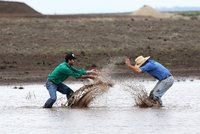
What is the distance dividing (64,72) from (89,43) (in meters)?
14.0

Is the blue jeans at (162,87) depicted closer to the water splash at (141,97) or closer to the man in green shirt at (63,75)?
the water splash at (141,97)

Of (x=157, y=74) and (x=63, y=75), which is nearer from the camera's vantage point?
(x=157, y=74)

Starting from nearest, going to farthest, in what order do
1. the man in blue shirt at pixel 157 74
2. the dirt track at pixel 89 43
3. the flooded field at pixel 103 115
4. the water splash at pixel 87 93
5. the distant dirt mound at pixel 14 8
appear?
the flooded field at pixel 103 115 → the man in blue shirt at pixel 157 74 → the water splash at pixel 87 93 → the dirt track at pixel 89 43 → the distant dirt mound at pixel 14 8

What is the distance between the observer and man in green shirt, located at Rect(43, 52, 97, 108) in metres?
20.3

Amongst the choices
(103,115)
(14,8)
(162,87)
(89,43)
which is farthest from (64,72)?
(14,8)

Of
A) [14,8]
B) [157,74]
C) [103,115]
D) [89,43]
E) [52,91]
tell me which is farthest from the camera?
[14,8]

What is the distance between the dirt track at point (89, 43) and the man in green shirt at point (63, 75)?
707cm

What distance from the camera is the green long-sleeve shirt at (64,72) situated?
20312 millimetres

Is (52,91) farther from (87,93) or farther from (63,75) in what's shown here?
(87,93)

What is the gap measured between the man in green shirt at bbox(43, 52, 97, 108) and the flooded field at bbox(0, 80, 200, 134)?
0.35m

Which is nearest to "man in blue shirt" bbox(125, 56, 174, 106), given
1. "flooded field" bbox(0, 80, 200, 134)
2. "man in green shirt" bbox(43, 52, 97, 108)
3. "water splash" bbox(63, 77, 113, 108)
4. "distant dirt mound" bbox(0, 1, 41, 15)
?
"flooded field" bbox(0, 80, 200, 134)

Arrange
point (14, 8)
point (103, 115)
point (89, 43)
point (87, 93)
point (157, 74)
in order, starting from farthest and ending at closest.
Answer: point (14, 8), point (89, 43), point (87, 93), point (157, 74), point (103, 115)

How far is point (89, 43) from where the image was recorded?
34.4m

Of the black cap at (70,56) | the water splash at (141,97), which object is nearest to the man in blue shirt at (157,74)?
the water splash at (141,97)
